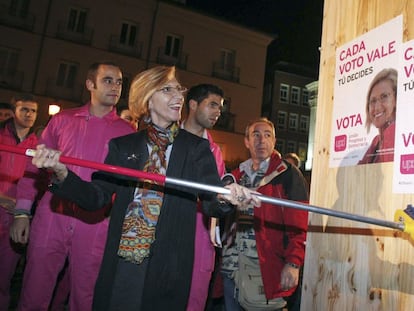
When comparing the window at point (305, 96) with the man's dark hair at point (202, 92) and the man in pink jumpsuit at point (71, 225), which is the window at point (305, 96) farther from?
the man in pink jumpsuit at point (71, 225)

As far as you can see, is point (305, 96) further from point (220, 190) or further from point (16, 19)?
point (220, 190)

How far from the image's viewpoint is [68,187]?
225cm

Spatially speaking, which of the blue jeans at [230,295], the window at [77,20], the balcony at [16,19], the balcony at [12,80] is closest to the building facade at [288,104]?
the window at [77,20]

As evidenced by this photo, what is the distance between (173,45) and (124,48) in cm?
290

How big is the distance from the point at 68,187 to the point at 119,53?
69.4 ft

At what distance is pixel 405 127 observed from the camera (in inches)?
87.9

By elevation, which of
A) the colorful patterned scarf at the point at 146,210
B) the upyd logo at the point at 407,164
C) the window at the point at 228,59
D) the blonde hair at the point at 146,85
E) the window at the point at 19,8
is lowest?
the colorful patterned scarf at the point at 146,210

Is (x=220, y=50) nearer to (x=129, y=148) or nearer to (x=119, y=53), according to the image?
(x=119, y=53)

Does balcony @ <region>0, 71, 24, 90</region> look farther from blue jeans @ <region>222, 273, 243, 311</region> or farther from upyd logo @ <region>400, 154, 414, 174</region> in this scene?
upyd logo @ <region>400, 154, 414, 174</region>

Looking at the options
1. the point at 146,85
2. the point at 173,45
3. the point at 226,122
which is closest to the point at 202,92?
Result: the point at 146,85

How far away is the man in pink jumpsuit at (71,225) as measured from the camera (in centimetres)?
312

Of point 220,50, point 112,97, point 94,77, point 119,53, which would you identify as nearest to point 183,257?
point 112,97

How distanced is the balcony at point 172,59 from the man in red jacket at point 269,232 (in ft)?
66.1

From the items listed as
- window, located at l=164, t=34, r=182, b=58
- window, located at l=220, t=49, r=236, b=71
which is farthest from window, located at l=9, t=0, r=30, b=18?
window, located at l=220, t=49, r=236, b=71
